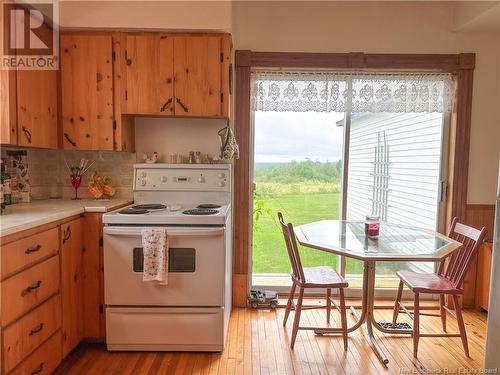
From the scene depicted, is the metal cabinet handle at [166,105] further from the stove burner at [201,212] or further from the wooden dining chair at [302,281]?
the wooden dining chair at [302,281]

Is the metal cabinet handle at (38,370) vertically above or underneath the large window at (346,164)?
underneath

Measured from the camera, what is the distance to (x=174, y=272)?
208cm

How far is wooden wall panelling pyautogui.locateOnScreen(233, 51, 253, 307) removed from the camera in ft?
9.16

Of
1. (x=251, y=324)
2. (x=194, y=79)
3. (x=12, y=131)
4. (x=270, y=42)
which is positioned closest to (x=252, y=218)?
(x=251, y=324)

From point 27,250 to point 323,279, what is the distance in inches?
68.5

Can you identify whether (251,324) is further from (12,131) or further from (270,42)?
(270,42)

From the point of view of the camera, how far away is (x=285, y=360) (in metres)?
2.10

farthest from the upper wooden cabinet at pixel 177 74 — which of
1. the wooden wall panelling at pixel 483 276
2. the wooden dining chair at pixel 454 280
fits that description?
the wooden wall panelling at pixel 483 276

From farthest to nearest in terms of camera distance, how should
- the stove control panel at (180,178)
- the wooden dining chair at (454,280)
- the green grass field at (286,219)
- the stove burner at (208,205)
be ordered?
the green grass field at (286,219) < the stove control panel at (180,178) < the stove burner at (208,205) < the wooden dining chair at (454,280)

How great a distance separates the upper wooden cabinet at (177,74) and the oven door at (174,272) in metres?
0.95

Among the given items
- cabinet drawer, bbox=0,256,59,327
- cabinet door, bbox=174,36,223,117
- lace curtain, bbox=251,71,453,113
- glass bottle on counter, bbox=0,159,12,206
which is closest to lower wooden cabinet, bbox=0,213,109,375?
cabinet drawer, bbox=0,256,59,327

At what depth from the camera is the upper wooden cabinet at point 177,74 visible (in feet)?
7.99

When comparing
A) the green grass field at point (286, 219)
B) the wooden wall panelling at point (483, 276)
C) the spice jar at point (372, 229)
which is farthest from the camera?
the green grass field at point (286, 219)

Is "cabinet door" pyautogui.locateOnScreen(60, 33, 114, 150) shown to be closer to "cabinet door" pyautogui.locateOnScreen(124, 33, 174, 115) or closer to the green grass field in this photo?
"cabinet door" pyautogui.locateOnScreen(124, 33, 174, 115)
